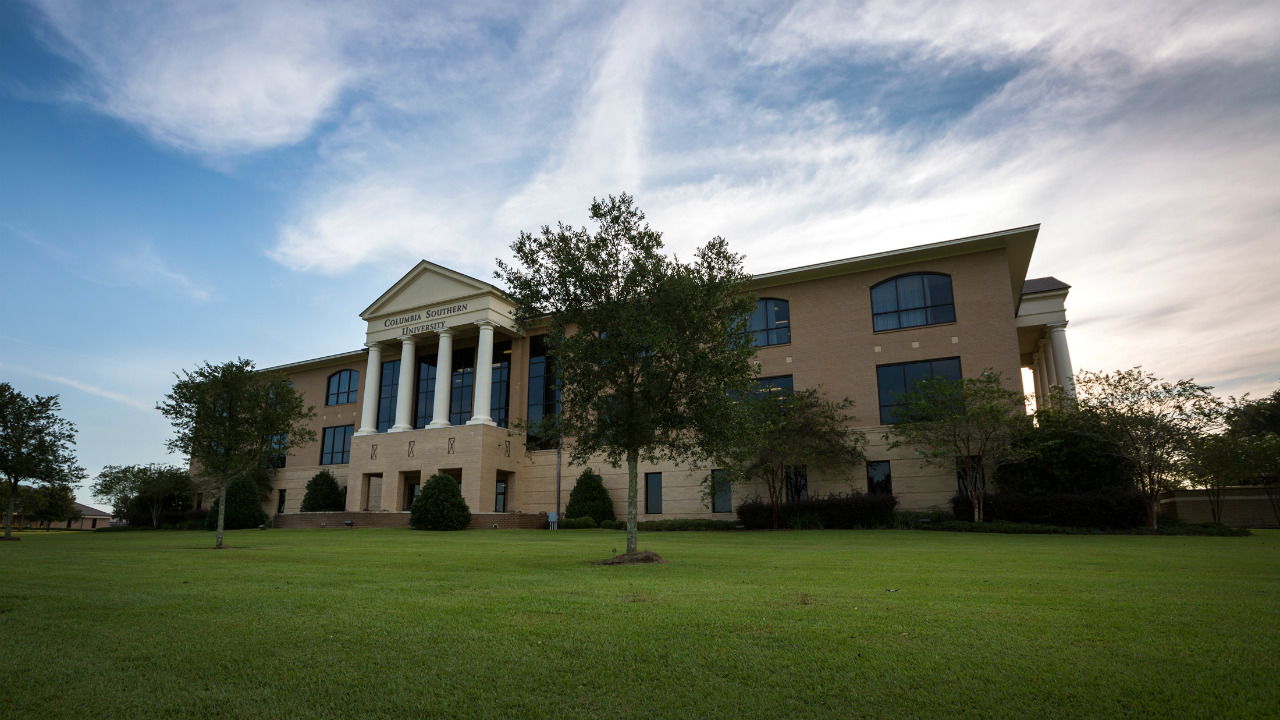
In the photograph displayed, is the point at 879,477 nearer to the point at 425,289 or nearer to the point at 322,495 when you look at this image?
the point at 425,289

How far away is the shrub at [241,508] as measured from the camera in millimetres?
39969

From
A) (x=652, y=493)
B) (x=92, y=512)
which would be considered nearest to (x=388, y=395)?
(x=652, y=493)

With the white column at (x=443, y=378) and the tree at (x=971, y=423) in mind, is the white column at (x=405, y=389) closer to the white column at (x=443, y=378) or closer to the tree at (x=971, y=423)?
the white column at (x=443, y=378)

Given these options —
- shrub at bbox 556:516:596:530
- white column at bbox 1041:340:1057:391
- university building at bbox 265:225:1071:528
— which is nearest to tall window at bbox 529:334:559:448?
university building at bbox 265:225:1071:528

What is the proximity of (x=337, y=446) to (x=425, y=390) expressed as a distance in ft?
28.8

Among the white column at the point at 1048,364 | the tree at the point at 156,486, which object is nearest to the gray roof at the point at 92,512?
the tree at the point at 156,486

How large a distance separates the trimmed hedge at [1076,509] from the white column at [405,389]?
3134 centimetres

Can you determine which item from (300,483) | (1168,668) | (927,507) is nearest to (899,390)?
(927,507)

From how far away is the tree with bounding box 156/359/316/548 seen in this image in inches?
842

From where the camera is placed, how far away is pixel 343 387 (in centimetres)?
4925

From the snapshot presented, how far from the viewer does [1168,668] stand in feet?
16.6

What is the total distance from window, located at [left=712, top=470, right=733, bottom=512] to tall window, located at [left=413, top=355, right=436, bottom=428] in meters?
20.0

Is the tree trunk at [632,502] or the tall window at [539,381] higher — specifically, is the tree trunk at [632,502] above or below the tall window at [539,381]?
below

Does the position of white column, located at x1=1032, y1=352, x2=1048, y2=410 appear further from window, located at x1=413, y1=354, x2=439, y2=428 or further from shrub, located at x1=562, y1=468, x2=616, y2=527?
window, located at x1=413, y1=354, x2=439, y2=428
